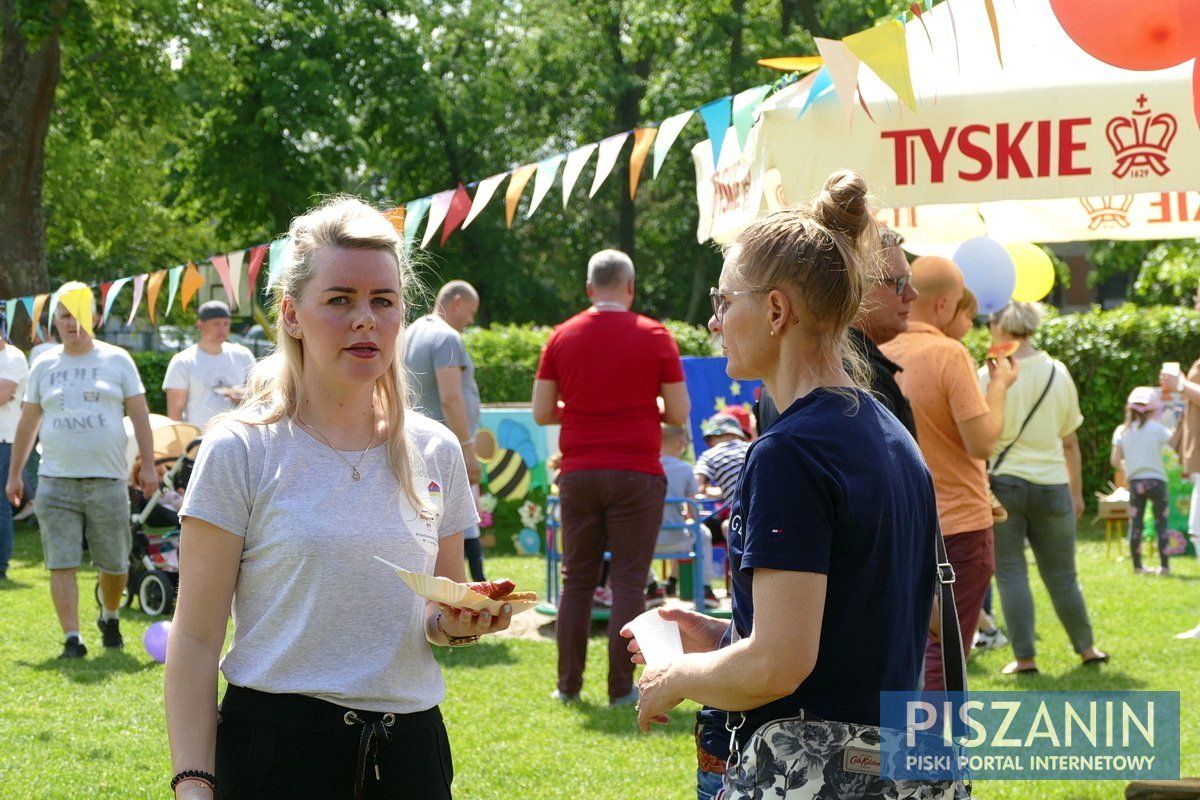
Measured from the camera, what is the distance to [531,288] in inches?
1538

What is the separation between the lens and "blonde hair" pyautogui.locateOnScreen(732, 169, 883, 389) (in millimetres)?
2193

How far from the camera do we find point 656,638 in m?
2.39

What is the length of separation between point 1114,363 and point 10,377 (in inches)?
429

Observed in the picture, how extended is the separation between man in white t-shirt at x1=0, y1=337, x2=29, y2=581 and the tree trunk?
7254 millimetres

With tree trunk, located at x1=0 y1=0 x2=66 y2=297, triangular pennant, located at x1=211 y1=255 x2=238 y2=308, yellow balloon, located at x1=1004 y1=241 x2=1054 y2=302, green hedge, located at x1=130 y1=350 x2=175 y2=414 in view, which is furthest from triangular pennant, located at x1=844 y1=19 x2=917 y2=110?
tree trunk, located at x1=0 y1=0 x2=66 y2=297

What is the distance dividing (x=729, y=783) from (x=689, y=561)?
7027 millimetres

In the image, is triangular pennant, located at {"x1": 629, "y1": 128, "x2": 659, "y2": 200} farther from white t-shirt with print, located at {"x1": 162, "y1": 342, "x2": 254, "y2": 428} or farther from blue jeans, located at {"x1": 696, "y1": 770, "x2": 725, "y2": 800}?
Answer: blue jeans, located at {"x1": 696, "y1": 770, "x2": 725, "y2": 800}

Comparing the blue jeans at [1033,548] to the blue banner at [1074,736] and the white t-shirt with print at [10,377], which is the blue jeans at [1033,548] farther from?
the white t-shirt with print at [10,377]

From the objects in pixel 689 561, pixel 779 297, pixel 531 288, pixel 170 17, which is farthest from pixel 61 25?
pixel 531 288

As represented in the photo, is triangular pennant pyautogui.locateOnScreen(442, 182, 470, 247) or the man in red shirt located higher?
triangular pennant pyautogui.locateOnScreen(442, 182, 470, 247)

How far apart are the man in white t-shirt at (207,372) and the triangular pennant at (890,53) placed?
6404 mm

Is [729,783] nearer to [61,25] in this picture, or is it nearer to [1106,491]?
[1106,491]

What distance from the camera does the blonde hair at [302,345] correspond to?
243cm

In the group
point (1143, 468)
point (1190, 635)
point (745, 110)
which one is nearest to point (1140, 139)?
point (745, 110)
